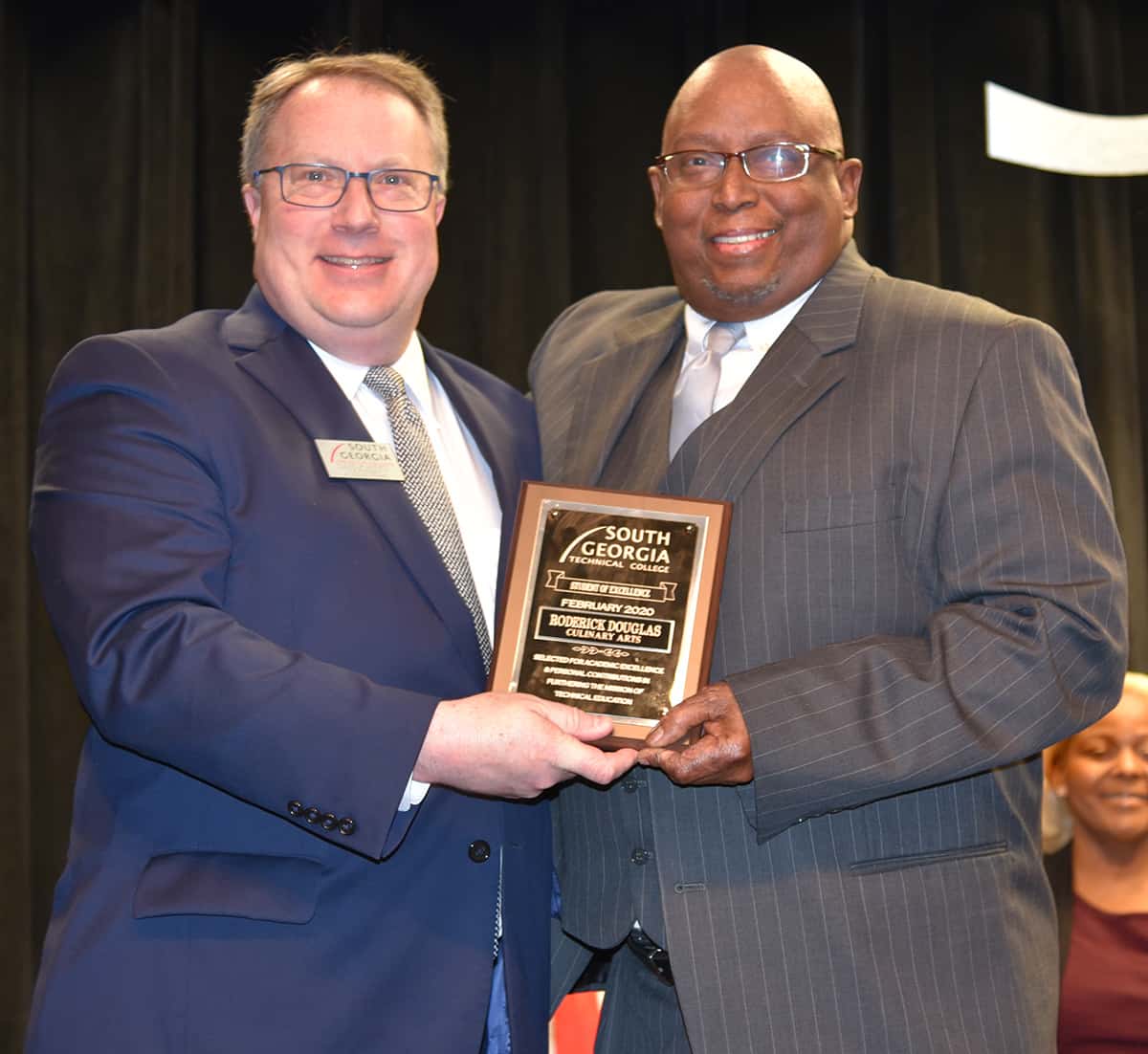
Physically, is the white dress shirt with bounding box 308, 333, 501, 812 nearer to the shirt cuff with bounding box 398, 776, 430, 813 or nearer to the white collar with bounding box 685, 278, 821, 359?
the shirt cuff with bounding box 398, 776, 430, 813

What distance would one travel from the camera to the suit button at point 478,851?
2.39m

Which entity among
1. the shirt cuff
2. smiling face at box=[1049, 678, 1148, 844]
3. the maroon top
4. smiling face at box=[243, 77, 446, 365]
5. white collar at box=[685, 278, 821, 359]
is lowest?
the maroon top

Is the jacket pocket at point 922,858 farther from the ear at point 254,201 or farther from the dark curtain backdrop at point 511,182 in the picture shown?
the dark curtain backdrop at point 511,182

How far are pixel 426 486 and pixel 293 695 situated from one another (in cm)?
50

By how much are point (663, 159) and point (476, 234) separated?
1.82 meters

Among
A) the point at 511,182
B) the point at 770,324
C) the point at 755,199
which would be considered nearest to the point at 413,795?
the point at 770,324

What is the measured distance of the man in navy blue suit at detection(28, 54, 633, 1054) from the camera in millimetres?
2195

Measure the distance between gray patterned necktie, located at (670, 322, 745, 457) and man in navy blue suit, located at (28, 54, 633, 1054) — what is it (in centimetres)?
40

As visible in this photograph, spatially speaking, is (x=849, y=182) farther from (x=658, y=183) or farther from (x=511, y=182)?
(x=511, y=182)

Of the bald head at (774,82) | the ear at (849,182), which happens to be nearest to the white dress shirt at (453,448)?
the bald head at (774,82)

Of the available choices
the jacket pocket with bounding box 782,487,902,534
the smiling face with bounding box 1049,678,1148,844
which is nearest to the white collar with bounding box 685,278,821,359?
the jacket pocket with bounding box 782,487,902,534

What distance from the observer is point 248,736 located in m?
2.18

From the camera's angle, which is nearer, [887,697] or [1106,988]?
[887,697]

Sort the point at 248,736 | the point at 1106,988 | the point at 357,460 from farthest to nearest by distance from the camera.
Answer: the point at 1106,988 < the point at 357,460 < the point at 248,736
